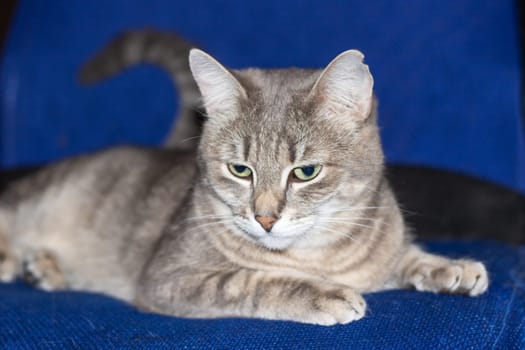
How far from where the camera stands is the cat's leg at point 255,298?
1.56 meters

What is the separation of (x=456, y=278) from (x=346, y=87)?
532mm

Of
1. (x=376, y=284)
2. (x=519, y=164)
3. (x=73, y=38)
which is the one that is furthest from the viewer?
(x=73, y=38)

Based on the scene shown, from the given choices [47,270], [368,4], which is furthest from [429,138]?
[47,270]

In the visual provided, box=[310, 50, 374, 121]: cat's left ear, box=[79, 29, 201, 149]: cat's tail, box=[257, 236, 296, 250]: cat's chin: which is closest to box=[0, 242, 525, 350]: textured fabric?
box=[257, 236, 296, 250]: cat's chin

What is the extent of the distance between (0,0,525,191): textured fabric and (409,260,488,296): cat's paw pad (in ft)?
3.75

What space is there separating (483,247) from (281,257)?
0.82 m

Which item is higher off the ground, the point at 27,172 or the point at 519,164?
the point at 519,164

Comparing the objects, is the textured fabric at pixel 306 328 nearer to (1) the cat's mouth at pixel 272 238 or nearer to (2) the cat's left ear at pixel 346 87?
(1) the cat's mouth at pixel 272 238

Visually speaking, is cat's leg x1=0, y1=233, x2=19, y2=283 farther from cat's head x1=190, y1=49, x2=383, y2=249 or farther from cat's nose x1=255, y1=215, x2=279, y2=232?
cat's nose x1=255, y1=215, x2=279, y2=232

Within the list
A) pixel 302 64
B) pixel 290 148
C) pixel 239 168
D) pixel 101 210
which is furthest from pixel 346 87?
pixel 302 64

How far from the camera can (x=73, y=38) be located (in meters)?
3.16

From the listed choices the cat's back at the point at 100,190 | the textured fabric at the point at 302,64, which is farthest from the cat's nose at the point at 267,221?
the textured fabric at the point at 302,64

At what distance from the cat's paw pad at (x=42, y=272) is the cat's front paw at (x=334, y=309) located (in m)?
0.96

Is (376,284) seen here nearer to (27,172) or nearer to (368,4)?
(368,4)
